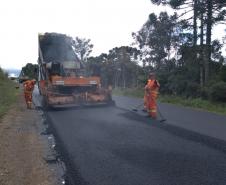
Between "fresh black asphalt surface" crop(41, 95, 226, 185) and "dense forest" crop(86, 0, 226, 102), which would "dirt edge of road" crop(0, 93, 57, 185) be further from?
"dense forest" crop(86, 0, 226, 102)

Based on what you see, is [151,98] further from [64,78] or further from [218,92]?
[218,92]

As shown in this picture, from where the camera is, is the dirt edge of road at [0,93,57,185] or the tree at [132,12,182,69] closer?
the dirt edge of road at [0,93,57,185]

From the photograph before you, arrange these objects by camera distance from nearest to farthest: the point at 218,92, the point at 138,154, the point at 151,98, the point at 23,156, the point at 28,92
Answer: the point at 138,154
the point at 23,156
the point at 151,98
the point at 28,92
the point at 218,92

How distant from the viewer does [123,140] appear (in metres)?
8.02

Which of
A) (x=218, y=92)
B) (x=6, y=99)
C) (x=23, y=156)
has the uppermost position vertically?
(x=218, y=92)

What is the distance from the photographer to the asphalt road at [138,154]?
17.5ft

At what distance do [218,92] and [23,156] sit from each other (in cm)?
1190

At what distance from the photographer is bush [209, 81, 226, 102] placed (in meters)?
16.9

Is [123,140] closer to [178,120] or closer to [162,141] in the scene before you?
[162,141]

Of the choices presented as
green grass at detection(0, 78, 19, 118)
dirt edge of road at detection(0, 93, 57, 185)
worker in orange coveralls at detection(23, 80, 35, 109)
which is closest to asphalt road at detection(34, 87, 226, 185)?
dirt edge of road at detection(0, 93, 57, 185)

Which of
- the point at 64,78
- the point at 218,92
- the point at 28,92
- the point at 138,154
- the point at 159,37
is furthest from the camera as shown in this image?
the point at 159,37

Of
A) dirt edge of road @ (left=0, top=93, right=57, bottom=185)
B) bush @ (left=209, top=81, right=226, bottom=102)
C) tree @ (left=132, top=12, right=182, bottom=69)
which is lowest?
dirt edge of road @ (left=0, top=93, right=57, bottom=185)

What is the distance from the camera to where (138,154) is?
6719 millimetres

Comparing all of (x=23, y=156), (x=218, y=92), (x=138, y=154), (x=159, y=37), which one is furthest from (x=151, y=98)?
(x=159, y=37)
